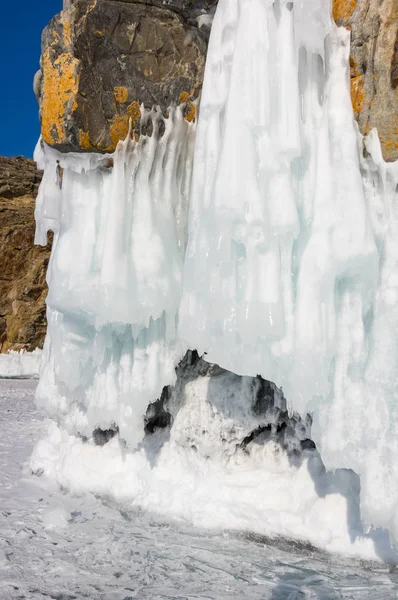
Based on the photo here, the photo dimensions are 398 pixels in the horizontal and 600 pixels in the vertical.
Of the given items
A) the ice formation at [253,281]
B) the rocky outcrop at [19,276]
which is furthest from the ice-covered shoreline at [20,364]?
the ice formation at [253,281]

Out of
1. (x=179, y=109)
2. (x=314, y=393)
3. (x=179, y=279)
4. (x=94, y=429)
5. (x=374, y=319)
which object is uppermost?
(x=179, y=109)

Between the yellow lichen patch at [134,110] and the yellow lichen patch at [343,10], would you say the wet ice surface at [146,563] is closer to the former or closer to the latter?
the yellow lichen patch at [134,110]

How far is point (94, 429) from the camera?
14.5 ft

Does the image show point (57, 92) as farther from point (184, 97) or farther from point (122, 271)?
point (122, 271)

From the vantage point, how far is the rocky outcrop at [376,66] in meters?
3.02

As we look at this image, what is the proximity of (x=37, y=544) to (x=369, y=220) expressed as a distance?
262 cm

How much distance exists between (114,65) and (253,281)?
2.09 m

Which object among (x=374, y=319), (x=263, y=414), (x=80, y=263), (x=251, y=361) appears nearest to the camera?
(x=374, y=319)

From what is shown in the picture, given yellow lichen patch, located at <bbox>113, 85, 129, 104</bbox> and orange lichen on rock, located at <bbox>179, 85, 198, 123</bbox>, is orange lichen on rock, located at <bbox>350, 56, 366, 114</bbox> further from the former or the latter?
yellow lichen patch, located at <bbox>113, 85, 129, 104</bbox>

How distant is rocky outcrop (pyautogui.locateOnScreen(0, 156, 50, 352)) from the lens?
15188 millimetres

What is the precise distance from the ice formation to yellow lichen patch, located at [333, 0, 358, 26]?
0.21 ft

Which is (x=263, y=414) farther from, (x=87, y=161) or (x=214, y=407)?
(x=87, y=161)

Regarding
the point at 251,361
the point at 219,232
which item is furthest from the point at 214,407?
the point at 219,232

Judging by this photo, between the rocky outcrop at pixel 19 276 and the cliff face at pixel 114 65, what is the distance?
1181 centimetres
